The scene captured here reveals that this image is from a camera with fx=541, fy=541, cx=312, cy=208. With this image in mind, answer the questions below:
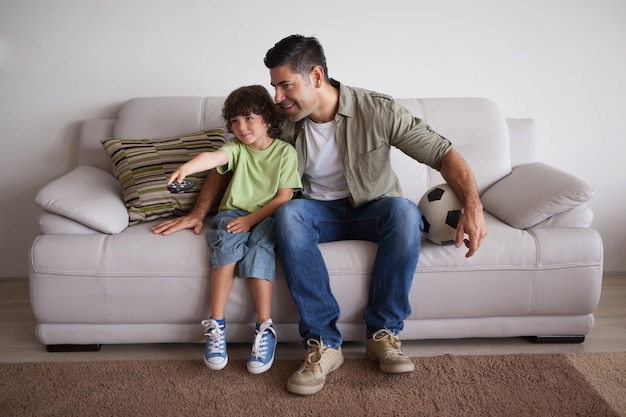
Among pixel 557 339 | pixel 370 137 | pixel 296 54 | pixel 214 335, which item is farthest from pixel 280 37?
pixel 557 339

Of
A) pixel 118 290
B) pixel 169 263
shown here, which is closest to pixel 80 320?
pixel 118 290

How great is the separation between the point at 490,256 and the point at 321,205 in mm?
627

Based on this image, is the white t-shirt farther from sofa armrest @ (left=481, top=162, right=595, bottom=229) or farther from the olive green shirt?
sofa armrest @ (left=481, top=162, right=595, bottom=229)

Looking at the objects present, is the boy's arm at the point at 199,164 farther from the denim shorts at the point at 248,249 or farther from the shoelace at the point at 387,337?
the shoelace at the point at 387,337

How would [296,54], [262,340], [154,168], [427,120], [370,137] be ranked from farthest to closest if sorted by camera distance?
[427,120], [154,168], [370,137], [296,54], [262,340]

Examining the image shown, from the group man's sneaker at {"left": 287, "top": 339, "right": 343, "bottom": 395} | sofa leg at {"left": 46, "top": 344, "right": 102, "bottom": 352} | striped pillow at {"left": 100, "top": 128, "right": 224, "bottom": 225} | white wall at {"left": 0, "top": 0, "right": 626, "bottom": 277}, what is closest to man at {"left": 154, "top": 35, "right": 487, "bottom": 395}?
man's sneaker at {"left": 287, "top": 339, "right": 343, "bottom": 395}

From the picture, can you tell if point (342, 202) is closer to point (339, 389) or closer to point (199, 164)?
point (199, 164)

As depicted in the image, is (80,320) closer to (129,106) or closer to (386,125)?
(129,106)

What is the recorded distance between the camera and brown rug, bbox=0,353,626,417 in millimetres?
1570

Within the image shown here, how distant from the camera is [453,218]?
1.83 meters

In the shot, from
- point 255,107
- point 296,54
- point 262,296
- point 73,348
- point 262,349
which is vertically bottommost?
point 73,348

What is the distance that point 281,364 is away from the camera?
183 cm

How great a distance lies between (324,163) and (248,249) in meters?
0.45

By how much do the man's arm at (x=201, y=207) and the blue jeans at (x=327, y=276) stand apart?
0.33 metres
